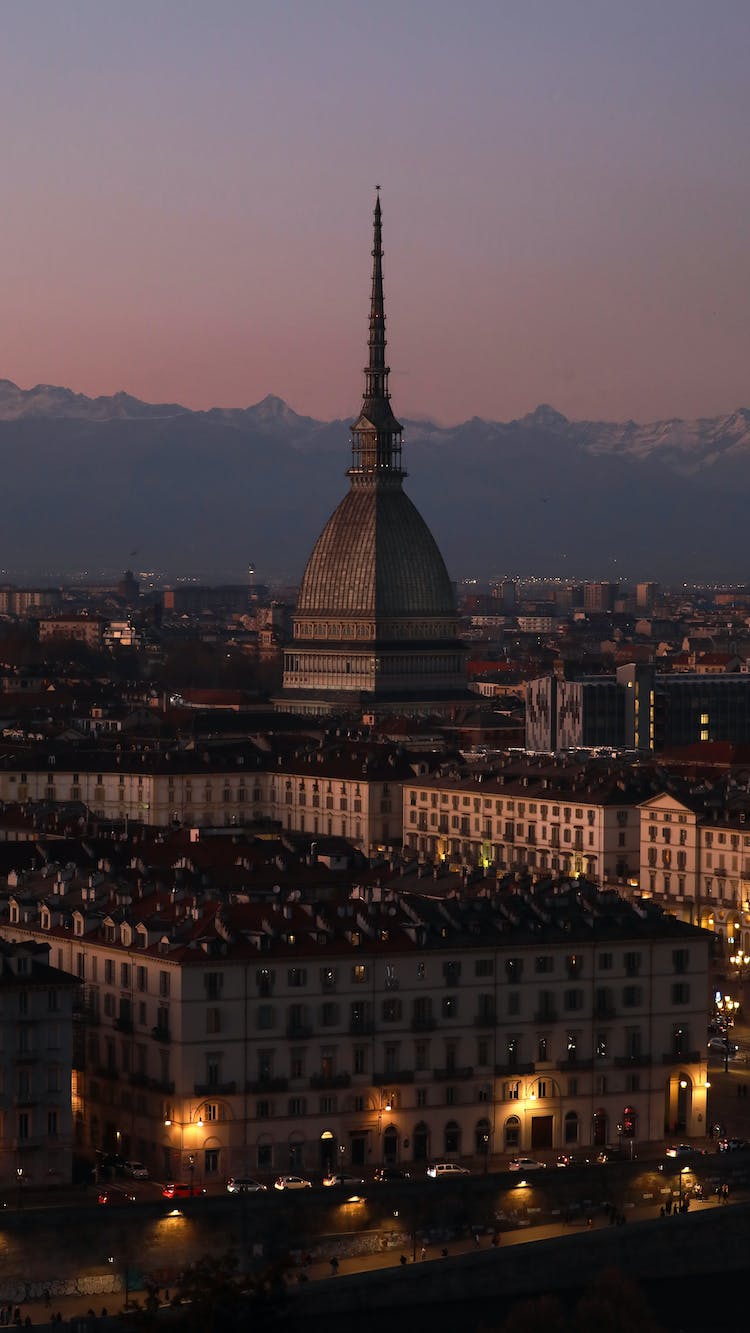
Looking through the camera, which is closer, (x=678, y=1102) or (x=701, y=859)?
(x=678, y=1102)

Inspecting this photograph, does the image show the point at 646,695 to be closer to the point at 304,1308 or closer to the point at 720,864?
the point at 720,864

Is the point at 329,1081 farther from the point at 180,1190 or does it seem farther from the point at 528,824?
the point at 528,824

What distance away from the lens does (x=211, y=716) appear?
433 ft

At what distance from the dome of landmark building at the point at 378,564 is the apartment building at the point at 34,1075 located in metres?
107

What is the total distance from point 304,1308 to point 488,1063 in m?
8.09

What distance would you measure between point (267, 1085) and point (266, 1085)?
0.01 m

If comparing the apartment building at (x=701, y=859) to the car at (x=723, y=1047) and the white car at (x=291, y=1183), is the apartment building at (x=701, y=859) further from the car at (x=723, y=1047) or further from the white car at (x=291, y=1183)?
the white car at (x=291, y=1183)

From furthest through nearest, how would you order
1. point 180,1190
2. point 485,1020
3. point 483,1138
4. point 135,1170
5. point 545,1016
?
1. point 545,1016
2. point 485,1020
3. point 483,1138
4. point 135,1170
5. point 180,1190

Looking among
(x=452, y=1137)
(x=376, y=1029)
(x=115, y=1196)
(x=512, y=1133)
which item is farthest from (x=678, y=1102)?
(x=115, y=1196)

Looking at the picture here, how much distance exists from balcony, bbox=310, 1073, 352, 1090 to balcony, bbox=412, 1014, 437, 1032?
1.41 metres

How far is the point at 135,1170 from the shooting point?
55.3 m

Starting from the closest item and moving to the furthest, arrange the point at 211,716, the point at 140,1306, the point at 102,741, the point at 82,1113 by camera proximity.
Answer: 1. the point at 140,1306
2. the point at 82,1113
3. the point at 102,741
4. the point at 211,716

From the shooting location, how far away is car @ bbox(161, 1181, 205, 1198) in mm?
53344

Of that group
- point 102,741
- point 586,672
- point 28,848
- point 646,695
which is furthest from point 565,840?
point 586,672
